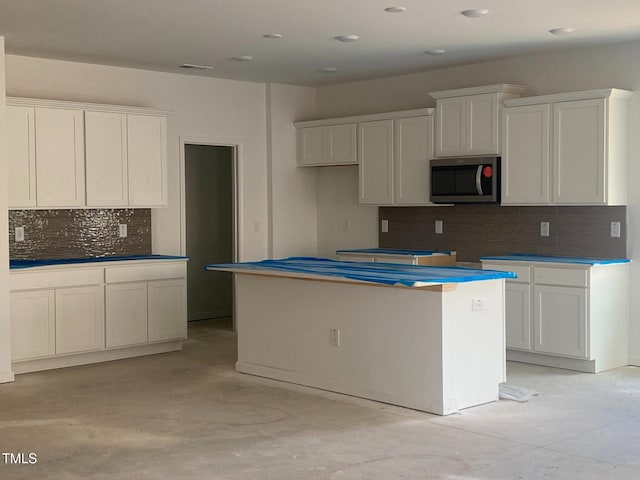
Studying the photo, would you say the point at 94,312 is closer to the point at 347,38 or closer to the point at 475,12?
the point at 347,38

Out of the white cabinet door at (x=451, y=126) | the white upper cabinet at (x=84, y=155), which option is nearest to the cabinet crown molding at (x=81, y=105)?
the white upper cabinet at (x=84, y=155)

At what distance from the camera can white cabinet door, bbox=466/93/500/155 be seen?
7098 millimetres

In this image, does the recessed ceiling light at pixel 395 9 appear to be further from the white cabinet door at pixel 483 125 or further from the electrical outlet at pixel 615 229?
the electrical outlet at pixel 615 229

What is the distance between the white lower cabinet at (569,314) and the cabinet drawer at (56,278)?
345cm

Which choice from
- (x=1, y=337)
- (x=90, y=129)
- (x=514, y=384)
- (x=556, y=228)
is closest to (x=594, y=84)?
(x=556, y=228)

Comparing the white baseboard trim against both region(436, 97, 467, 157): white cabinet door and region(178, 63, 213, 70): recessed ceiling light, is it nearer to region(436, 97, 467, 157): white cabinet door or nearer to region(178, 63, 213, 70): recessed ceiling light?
region(436, 97, 467, 157): white cabinet door

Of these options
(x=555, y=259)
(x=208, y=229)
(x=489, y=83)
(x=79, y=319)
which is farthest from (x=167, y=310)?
(x=489, y=83)

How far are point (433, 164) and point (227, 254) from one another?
11.0 ft

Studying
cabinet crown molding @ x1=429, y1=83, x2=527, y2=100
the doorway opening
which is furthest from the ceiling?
the doorway opening

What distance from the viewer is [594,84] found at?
6.84m

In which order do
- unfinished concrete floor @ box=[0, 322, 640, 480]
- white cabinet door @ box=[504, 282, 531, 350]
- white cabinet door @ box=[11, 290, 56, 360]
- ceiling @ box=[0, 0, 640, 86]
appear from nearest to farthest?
unfinished concrete floor @ box=[0, 322, 640, 480] < ceiling @ box=[0, 0, 640, 86] < white cabinet door @ box=[11, 290, 56, 360] < white cabinet door @ box=[504, 282, 531, 350]

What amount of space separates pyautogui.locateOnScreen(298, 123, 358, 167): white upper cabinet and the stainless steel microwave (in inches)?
46.2

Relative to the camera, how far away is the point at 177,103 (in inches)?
322

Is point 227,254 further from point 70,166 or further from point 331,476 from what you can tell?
point 331,476
